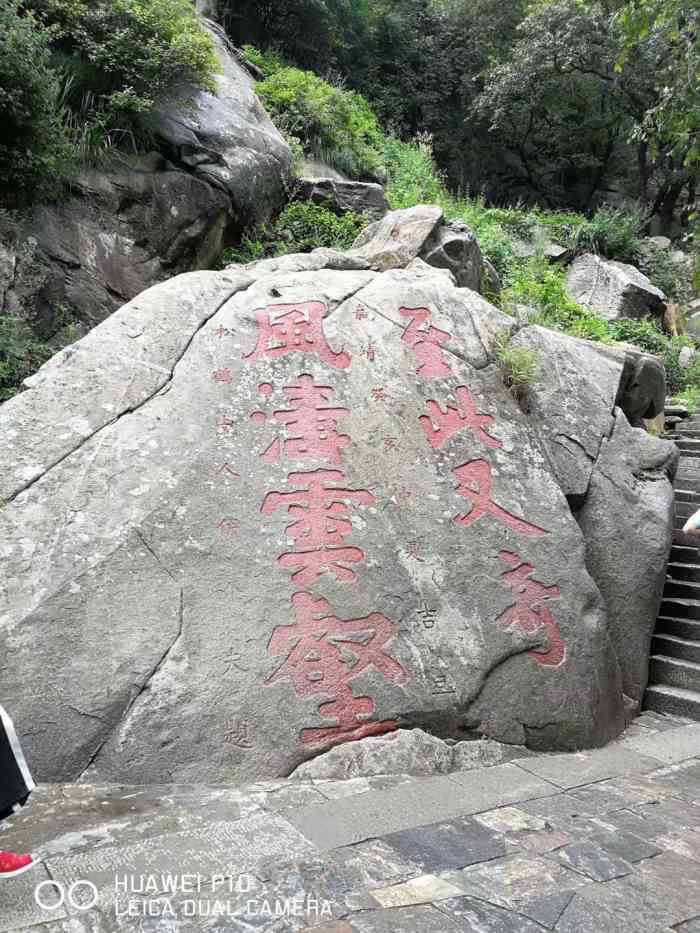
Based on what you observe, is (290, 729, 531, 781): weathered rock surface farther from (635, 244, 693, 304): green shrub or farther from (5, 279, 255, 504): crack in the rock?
(635, 244, 693, 304): green shrub

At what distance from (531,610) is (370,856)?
195cm

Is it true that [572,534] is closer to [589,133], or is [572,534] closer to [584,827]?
[584,827]

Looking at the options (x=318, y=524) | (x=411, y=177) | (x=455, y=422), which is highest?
(x=411, y=177)

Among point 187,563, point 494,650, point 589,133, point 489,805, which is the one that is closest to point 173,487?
point 187,563

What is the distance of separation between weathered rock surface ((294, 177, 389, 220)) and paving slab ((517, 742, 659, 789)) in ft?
28.8

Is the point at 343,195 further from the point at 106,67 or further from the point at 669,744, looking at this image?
the point at 669,744

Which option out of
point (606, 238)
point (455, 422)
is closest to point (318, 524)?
point (455, 422)

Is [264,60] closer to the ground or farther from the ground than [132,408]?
farther from the ground

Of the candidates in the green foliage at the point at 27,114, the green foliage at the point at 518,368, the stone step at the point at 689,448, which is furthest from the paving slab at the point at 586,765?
the green foliage at the point at 27,114

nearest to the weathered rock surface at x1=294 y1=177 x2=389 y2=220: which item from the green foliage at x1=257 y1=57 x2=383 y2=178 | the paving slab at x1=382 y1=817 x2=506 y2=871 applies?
the green foliage at x1=257 y1=57 x2=383 y2=178

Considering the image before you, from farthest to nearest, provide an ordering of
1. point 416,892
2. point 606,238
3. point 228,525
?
point 606,238, point 228,525, point 416,892

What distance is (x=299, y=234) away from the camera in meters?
10.0

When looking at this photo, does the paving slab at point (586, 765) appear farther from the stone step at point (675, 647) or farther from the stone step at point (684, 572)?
the stone step at point (684, 572)

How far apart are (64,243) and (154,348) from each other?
3991 mm
